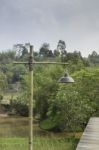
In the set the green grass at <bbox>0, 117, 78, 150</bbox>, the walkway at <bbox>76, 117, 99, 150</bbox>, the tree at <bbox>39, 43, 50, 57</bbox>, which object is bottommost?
the green grass at <bbox>0, 117, 78, 150</bbox>

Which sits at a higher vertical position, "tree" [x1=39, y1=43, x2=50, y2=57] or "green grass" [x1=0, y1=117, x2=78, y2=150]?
"tree" [x1=39, y1=43, x2=50, y2=57]

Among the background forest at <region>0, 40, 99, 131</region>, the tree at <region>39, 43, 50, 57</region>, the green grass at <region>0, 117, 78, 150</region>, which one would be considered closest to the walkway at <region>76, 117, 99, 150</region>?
the green grass at <region>0, 117, 78, 150</region>

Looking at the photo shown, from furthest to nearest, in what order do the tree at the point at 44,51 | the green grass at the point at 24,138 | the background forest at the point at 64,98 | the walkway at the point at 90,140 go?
the tree at the point at 44,51 < the background forest at the point at 64,98 < the green grass at the point at 24,138 < the walkway at the point at 90,140

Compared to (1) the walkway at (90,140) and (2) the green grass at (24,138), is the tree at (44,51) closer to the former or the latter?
(2) the green grass at (24,138)

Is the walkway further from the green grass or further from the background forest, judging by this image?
the background forest

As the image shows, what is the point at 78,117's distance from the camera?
42.3 ft

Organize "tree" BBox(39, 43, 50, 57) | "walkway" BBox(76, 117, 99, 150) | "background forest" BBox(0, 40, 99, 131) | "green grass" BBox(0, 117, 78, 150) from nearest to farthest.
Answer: "walkway" BBox(76, 117, 99, 150)
"green grass" BBox(0, 117, 78, 150)
"background forest" BBox(0, 40, 99, 131)
"tree" BBox(39, 43, 50, 57)

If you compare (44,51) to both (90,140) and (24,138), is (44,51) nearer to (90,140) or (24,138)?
(24,138)

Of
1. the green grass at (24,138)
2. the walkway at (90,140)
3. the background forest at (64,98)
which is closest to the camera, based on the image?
A: the walkway at (90,140)

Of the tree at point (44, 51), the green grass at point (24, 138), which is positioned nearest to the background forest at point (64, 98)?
the green grass at point (24, 138)

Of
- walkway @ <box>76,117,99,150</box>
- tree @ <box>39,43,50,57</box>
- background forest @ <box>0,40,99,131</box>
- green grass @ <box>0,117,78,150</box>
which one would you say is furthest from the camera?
tree @ <box>39,43,50,57</box>

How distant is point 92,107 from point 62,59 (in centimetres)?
878

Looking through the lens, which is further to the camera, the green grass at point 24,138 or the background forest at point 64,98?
the background forest at point 64,98

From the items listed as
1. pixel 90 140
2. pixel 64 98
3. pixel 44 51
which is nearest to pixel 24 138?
pixel 64 98
